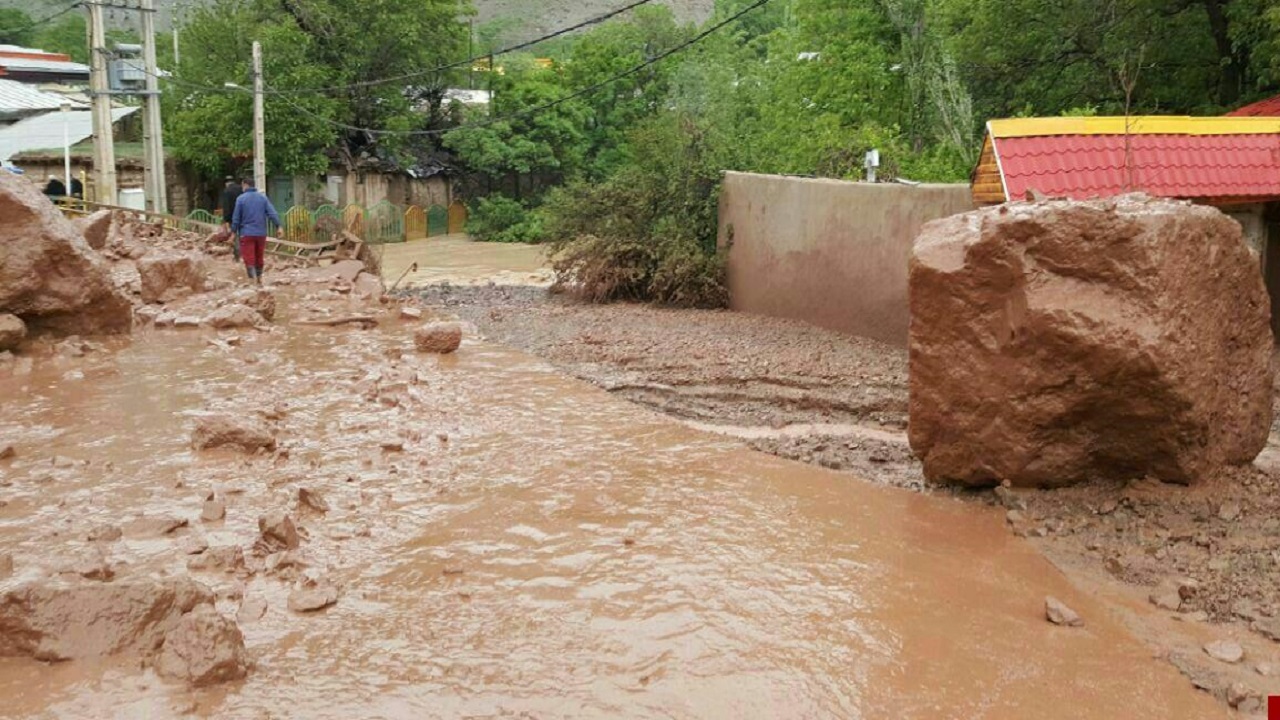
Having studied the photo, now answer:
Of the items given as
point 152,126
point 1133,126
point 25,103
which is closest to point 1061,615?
point 1133,126

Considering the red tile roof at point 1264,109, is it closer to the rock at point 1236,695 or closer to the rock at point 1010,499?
the rock at point 1010,499

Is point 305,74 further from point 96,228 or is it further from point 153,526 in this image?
point 153,526

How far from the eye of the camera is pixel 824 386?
1004 cm

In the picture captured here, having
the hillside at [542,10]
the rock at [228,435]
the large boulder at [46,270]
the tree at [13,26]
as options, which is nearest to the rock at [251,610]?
the rock at [228,435]

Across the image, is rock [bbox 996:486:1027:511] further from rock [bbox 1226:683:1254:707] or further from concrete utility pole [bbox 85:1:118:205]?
concrete utility pole [bbox 85:1:118:205]

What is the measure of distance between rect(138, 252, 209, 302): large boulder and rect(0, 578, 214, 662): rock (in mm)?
10738

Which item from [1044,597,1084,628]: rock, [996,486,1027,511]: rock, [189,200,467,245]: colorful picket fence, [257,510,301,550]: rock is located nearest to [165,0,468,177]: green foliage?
[189,200,467,245]: colorful picket fence

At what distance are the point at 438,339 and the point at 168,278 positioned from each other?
16.2ft

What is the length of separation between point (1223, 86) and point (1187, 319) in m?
12.3

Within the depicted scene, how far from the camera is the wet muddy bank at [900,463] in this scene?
5.19m

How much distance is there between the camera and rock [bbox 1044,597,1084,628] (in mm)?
5129

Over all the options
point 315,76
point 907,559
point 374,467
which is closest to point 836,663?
point 907,559

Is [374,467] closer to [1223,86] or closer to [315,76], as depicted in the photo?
[1223,86]

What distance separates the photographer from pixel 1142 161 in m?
10.1
